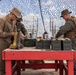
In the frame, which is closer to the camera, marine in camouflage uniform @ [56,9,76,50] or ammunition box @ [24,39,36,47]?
ammunition box @ [24,39,36,47]

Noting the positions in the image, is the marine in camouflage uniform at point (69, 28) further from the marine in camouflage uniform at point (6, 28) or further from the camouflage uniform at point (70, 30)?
the marine in camouflage uniform at point (6, 28)

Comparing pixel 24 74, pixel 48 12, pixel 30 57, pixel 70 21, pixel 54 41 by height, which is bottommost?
pixel 24 74

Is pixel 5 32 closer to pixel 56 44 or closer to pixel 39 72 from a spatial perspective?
pixel 56 44

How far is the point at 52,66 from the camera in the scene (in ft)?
15.4

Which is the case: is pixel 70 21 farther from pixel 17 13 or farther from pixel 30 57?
pixel 30 57

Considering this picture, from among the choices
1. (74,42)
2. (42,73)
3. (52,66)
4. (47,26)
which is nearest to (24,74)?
(42,73)

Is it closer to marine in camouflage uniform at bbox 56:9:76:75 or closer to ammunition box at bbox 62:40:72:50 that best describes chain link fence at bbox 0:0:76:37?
marine in camouflage uniform at bbox 56:9:76:75

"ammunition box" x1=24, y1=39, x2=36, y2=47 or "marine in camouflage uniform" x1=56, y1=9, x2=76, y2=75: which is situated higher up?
"marine in camouflage uniform" x1=56, y1=9, x2=76, y2=75

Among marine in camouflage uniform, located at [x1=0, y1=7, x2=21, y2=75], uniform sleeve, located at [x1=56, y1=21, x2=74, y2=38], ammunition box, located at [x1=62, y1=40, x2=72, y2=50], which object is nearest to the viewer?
ammunition box, located at [x1=62, y1=40, x2=72, y2=50]

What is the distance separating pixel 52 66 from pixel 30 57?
1.60 m

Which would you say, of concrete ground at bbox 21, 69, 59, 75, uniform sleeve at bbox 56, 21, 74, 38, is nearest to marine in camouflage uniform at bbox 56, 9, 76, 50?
uniform sleeve at bbox 56, 21, 74, 38

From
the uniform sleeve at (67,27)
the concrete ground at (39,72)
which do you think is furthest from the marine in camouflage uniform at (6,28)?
the concrete ground at (39,72)

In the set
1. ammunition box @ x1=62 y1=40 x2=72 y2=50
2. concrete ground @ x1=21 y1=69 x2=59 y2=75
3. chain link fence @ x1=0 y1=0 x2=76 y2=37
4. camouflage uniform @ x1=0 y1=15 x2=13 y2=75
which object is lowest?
concrete ground @ x1=21 y1=69 x2=59 y2=75

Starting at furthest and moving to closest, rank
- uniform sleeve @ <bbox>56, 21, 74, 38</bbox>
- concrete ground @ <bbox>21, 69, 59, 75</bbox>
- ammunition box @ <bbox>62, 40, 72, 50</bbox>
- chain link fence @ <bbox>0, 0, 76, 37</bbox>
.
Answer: chain link fence @ <bbox>0, 0, 76, 37</bbox>
concrete ground @ <bbox>21, 69, 59, 75</bbox>
uniform sleeve @ <bbox>56, 21, 74, 38</bbox>
ammunition box @ <bbox>62, 40, 72, 50</bbox>
